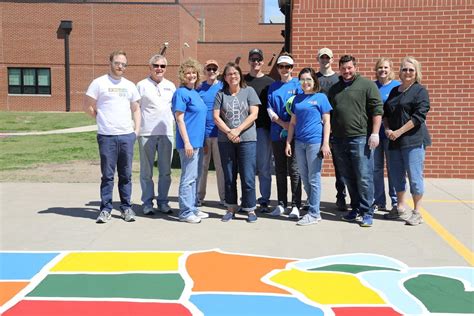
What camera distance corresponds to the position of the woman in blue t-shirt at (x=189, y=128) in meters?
6.23

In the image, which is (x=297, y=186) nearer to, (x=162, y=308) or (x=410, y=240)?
(x=410, y=240)

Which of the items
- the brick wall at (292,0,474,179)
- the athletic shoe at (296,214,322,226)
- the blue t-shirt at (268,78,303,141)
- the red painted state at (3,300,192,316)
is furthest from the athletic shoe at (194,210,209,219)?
the brick wall at (292,0,474,179)

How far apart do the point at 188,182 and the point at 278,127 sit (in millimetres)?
1312

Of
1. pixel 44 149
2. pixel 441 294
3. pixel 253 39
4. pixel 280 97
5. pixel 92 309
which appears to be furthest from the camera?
pixel 253 39

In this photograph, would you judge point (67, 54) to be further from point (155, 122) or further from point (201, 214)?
point (201, 214)

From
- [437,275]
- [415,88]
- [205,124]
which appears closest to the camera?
[437,275]

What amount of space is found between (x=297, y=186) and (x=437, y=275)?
244 cm

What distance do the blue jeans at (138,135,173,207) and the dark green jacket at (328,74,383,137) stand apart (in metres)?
2.14

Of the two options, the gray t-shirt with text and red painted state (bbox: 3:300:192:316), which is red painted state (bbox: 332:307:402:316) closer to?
red painted state (bbox: 3:300:192:316)

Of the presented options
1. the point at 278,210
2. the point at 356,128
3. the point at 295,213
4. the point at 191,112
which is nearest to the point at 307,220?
the point at 295,213

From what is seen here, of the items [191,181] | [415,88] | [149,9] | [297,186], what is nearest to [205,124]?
[191,181]

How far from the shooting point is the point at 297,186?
675cm

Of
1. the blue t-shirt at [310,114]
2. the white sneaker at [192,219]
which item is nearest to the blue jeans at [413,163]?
the blue t-shirt at [310,114]

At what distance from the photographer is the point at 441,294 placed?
4.16 meters
